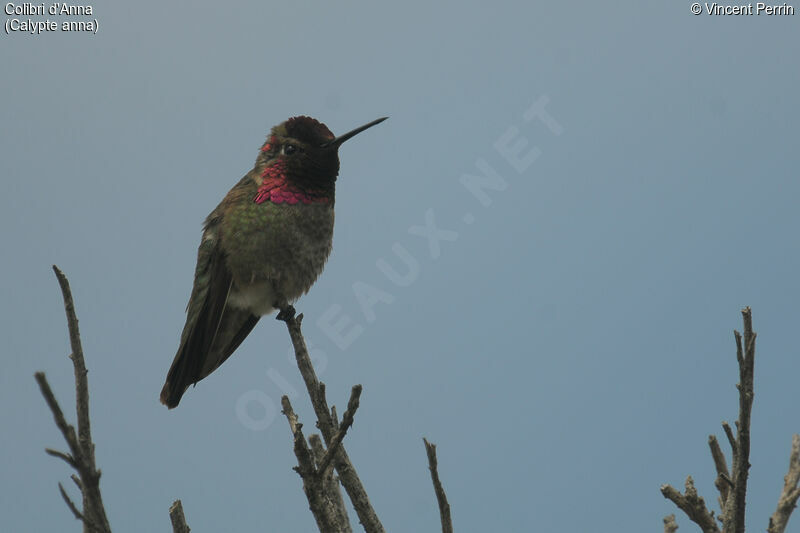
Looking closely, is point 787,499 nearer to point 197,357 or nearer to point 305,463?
point 305,463

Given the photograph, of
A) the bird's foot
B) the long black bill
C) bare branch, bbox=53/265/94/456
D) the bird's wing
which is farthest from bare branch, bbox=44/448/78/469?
the long black bill

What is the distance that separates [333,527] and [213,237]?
13.1ft

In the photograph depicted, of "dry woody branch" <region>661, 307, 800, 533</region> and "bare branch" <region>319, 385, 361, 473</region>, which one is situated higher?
"bare branch" <region>319, 385, 361, 473</region>

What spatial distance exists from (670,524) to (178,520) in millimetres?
2203

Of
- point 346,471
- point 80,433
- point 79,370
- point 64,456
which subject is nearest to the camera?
point 64,456

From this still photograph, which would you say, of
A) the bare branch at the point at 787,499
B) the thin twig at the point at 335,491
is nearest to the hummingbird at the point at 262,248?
the thin twig at the point at 335,491

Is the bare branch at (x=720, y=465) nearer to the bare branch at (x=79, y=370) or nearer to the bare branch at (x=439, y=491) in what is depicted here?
the bare branch at (x=439, y=491)

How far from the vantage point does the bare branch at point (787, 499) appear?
3301mm

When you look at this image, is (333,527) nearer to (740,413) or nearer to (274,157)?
(740,413)

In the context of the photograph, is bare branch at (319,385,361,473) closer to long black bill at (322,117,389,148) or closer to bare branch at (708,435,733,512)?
bare branch at (708,435,733,512)

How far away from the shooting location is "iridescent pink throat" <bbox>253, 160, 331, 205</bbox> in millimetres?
6359

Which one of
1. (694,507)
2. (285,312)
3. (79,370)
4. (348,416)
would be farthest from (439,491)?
(285,312)

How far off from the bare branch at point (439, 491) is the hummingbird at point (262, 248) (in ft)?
10.8

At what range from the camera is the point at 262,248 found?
621cm
